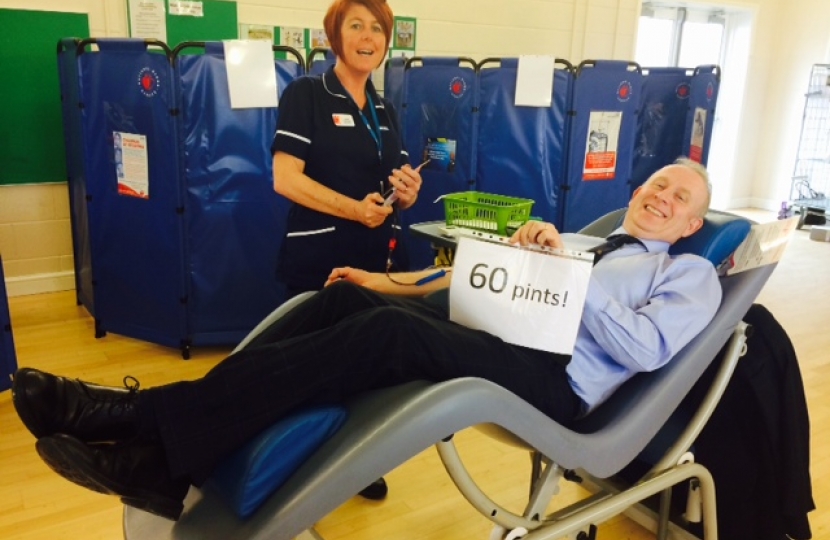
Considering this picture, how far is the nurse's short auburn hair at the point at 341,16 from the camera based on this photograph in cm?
199

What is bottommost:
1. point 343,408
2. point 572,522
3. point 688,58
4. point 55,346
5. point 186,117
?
point 55,346

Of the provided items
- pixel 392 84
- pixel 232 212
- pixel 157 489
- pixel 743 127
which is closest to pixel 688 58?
pixel 743 127

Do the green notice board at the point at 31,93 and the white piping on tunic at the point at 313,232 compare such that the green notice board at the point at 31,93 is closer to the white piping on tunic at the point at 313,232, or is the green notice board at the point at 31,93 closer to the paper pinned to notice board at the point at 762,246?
the white piping on tunic at the point at 313,232

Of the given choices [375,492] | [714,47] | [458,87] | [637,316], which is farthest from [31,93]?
[714,47]

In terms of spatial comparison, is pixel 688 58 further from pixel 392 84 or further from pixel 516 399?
pixel 516 399

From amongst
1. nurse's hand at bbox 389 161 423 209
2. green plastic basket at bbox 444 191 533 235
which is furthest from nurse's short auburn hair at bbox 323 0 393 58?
green plastic basket at bbox 444 191 533 235

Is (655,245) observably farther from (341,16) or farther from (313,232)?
(341,16)

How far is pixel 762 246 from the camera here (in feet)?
5.62

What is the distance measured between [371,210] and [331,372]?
693mm

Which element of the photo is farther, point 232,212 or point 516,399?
point 232,212

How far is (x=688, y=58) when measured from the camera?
7188 millimetres

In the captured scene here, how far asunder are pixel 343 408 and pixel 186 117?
6.98 ft

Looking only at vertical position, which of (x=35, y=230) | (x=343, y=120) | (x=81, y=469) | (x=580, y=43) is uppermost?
(x=580, y=43)

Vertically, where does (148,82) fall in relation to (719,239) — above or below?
above
